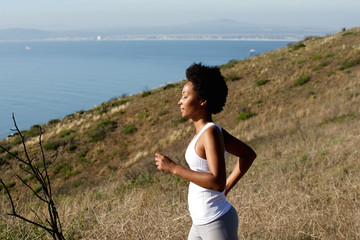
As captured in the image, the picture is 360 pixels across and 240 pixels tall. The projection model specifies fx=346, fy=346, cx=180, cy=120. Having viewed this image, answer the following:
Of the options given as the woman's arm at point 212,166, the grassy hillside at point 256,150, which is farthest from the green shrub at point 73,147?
the woman's arm at point 212,166

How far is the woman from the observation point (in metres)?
1.99

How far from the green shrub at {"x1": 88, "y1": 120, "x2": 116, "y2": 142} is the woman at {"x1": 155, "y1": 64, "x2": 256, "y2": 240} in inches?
725

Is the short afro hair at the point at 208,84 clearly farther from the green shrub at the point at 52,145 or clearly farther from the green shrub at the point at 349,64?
the green shrub at the point at 349,64

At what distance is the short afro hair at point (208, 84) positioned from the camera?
217 cm

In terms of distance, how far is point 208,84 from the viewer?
2170 mm

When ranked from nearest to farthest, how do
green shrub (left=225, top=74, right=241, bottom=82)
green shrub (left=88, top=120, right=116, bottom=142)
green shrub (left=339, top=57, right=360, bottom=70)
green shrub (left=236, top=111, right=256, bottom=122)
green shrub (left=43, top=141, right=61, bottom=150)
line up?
green shrub (left=236, top=111, right=256, bottom=122), green shrub (left=43, top=141, right=61, bottom=150), green shrub (left=88, top=120, right=116, bottom=142), green shrub (left=339, top=57, right=360, bottom=70), green shrub (left=225, top=74, right=241, bottom=82)

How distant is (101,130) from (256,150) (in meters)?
12.8

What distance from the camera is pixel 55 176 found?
1672 centimetres

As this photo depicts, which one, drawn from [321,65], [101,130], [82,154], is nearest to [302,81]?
[321,65]

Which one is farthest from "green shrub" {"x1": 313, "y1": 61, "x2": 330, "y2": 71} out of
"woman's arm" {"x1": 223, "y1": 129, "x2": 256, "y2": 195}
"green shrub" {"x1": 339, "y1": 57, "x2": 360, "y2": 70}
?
"woman's arm" {"x1": 223, "y1": 129, "x2": 256, "y2": 195}

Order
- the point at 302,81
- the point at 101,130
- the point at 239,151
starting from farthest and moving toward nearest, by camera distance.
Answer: the point at 302,81, the point at 101,130, the point at 239,151

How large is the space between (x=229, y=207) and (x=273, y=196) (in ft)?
7.23

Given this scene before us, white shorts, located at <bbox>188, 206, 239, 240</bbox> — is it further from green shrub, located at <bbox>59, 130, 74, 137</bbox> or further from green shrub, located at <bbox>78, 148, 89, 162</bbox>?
green shrub, located at <bbox>59, 130, 74, 137</bbox>

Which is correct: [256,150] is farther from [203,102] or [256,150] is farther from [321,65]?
[321,65]
